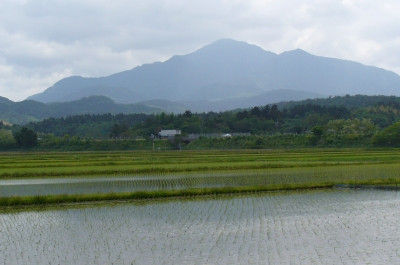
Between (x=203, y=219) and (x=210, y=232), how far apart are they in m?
1.73

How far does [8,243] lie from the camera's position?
11.5 m

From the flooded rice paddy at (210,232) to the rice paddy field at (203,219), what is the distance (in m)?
0.02

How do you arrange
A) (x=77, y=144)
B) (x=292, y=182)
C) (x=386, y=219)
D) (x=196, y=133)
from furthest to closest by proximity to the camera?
(x=196, y=133) → (x=77, y=144) → (x=292, y=182) → (x=386, y=219)

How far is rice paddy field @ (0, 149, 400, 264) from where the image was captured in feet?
33.7

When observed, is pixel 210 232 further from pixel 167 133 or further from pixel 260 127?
pixel 260 127

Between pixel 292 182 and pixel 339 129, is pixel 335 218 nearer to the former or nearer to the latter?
pixel 292 182

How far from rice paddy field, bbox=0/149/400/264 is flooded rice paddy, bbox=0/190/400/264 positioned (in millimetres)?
25

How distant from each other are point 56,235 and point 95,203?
16.2 ft

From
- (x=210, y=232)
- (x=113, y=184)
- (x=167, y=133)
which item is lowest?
(x=210, y=232)

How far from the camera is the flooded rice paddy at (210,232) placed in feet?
33.0

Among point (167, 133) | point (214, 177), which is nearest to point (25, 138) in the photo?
point (167, 133)

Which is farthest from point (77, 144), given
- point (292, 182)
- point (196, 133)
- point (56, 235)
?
point (56, 235)

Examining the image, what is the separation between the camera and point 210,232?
12.2 m

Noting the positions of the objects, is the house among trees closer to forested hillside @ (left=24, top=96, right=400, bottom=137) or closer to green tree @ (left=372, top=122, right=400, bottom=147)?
forested hillside @ (left=24, top=96, right=400, bottom=137)
